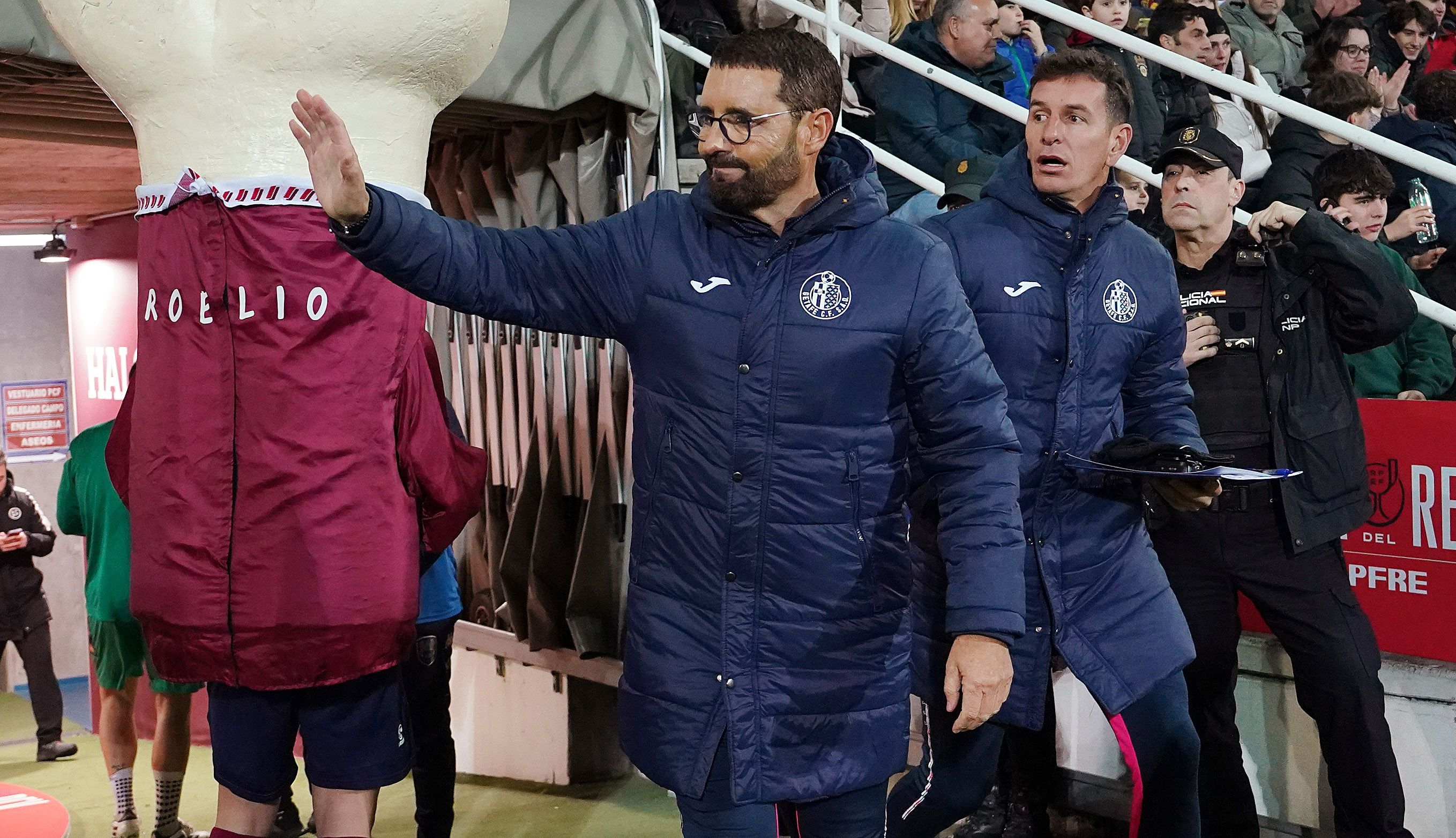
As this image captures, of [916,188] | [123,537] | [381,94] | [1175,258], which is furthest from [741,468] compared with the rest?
[123,537]

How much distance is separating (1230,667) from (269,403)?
2.45 meters

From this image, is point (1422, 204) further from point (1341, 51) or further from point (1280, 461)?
point (1341, 51)

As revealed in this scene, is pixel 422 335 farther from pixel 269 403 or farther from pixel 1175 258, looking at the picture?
pixel 1175 258

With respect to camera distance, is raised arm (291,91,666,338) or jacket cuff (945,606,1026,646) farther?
jacket cuff (945,606,1026,646)

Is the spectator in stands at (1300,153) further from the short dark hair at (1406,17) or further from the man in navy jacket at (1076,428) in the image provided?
the short dark hair at (1406,17)

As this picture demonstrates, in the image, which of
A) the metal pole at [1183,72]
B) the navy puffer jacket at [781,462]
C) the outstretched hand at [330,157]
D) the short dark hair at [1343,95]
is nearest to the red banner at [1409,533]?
the metal pole at [1183,72]

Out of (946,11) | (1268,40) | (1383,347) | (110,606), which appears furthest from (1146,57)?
(110,606)

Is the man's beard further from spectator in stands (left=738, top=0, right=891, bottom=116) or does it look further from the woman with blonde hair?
the woman with blonde hair

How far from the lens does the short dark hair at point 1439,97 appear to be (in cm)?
618

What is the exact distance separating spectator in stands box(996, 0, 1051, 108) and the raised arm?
3.72 metres

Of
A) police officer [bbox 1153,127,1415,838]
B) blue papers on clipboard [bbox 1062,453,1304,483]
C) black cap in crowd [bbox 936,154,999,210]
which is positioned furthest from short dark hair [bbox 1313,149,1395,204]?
blue papers on clipboard [bbox 1062,453,1304,483]

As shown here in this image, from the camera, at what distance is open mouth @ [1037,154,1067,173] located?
9.76ft

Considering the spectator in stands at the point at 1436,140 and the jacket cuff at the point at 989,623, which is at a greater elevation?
the spectator in stands at the point at 1436,140

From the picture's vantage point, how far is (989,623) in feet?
7.61
